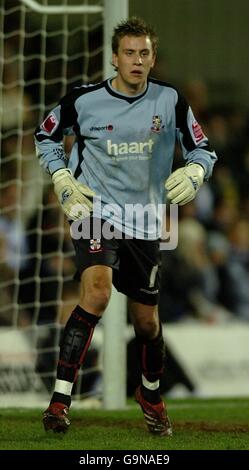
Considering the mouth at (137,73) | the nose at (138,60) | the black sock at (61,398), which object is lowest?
the black sock at (61,398)

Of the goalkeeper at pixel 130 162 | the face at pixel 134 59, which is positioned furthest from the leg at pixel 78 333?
the face at pixel 134 59

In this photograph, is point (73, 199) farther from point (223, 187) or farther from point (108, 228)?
point (223, 187)

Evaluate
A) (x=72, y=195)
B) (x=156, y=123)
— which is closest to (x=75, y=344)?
(x=72, y=195)

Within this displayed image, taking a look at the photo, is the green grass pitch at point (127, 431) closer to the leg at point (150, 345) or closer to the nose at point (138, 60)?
the leg at point (150, 345)

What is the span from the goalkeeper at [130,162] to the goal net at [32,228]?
2282 mm

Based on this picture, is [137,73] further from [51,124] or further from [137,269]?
[137,269]

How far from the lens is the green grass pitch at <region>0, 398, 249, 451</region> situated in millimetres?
5621

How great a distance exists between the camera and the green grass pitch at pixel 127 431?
5621mm

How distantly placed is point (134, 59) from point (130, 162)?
1.76ft

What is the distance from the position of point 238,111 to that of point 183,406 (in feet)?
20.3

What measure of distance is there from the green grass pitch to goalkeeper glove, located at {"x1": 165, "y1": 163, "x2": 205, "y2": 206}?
1245 mm

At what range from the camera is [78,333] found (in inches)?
227
